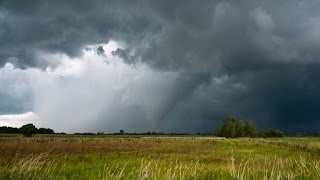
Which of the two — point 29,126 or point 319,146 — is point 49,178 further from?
point 29,126

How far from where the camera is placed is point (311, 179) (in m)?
17.2

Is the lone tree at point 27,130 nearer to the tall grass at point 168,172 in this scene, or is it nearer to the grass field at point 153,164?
the grass field at point 153,164

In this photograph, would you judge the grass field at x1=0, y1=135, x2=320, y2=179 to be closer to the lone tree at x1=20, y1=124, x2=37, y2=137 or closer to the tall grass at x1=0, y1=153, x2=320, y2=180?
the tall grass at x1=0, y1=153, x2=320, y2=180

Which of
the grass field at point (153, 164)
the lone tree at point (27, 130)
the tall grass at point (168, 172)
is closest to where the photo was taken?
the tall grass at point (168, 172)

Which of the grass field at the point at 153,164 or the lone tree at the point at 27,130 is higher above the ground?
the lone tree at the point at 27,130

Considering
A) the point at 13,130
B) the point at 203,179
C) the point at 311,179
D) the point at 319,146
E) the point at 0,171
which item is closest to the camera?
the point at 0,171

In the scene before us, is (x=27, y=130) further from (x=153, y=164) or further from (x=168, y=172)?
(x=168, y=172)

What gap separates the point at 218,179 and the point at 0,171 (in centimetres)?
1043

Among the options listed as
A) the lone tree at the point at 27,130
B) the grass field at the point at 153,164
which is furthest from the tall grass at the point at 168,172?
the lone tree at the point at 27,130

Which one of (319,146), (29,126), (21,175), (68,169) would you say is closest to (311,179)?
(21,175)

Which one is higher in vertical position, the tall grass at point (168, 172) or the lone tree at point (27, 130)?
the lone tree at point (27, 130)

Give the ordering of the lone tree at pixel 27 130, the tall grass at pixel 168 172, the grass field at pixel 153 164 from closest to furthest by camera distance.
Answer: the tall grass at pixel 168 172
the grass field at pixel 153 164
the lone tree at pixel 27 130

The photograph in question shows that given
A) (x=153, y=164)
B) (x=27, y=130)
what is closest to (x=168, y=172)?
(x=153, y=164)

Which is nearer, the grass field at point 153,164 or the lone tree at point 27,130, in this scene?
the grass field at point 153,164
